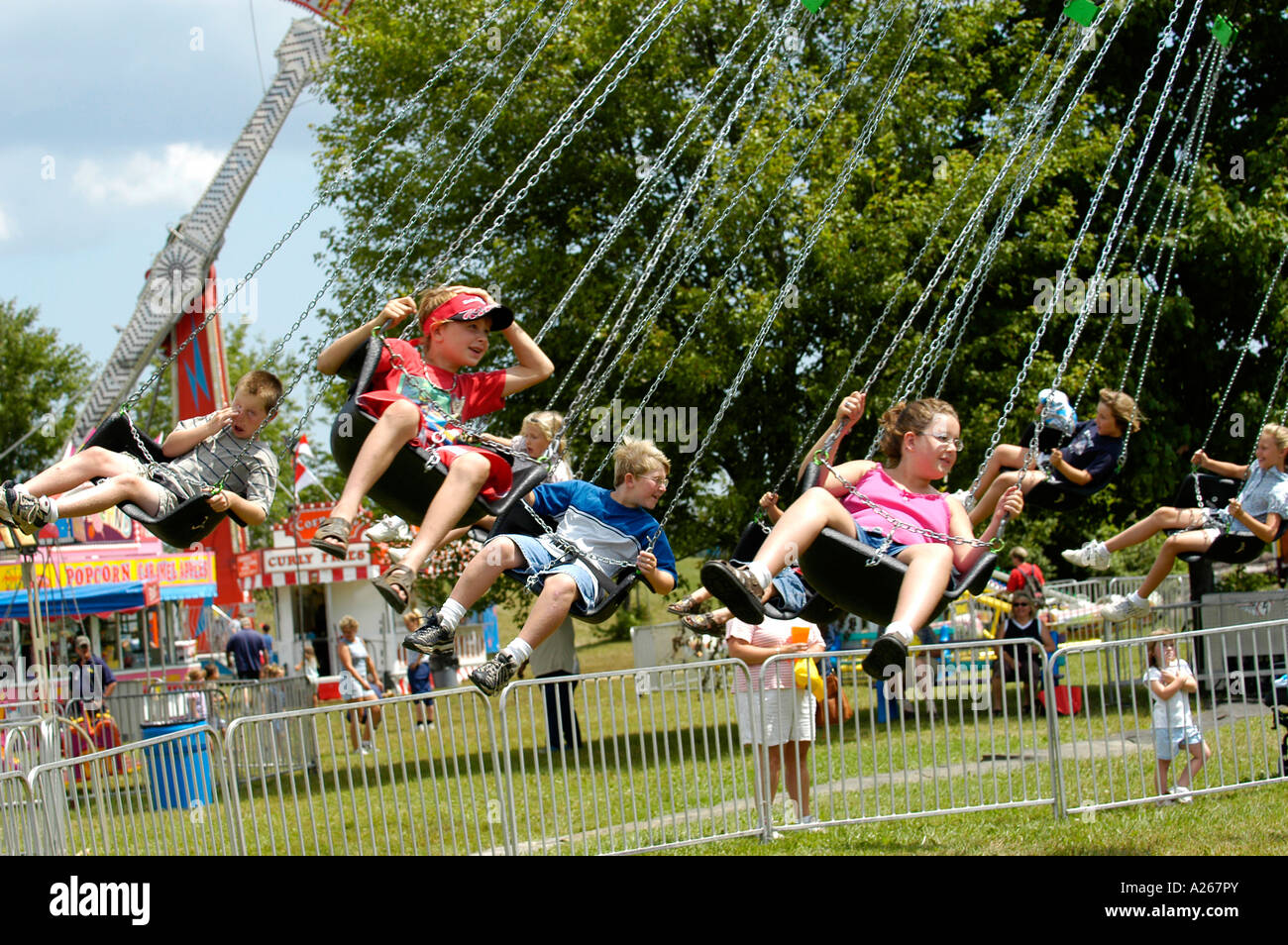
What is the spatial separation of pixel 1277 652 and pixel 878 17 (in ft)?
29.2

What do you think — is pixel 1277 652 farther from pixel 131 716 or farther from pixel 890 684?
pixel 131 716

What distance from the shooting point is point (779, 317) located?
14438mm

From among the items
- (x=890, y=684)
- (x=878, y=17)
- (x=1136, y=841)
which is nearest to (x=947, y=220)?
(x=878, y=17)

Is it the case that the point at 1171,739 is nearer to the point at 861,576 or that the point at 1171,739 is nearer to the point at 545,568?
the point at 861,576

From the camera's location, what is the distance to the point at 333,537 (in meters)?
5.57

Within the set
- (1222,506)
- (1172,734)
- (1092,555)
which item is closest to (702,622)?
(1092,555)

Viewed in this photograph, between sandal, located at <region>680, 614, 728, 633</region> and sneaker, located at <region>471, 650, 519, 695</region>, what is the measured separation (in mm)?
1071

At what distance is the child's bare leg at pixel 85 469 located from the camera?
20.0 ft

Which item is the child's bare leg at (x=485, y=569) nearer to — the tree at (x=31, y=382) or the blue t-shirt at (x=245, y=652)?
the blue t-shirt at (x=245, y=652)

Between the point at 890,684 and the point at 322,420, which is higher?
the point at 322,420

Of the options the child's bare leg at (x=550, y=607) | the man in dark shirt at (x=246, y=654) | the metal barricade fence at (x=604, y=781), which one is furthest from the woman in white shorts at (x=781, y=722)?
the man in dark shirt at (x=246, y=654)

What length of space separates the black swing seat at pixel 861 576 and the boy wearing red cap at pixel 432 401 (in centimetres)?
144

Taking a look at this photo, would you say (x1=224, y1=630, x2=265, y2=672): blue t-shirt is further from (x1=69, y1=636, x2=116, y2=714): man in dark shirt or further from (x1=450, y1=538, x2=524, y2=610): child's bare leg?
(x1=450, y1=538, x2=524, y2=610): child's bare leg

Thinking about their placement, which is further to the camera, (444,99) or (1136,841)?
(444,99)
